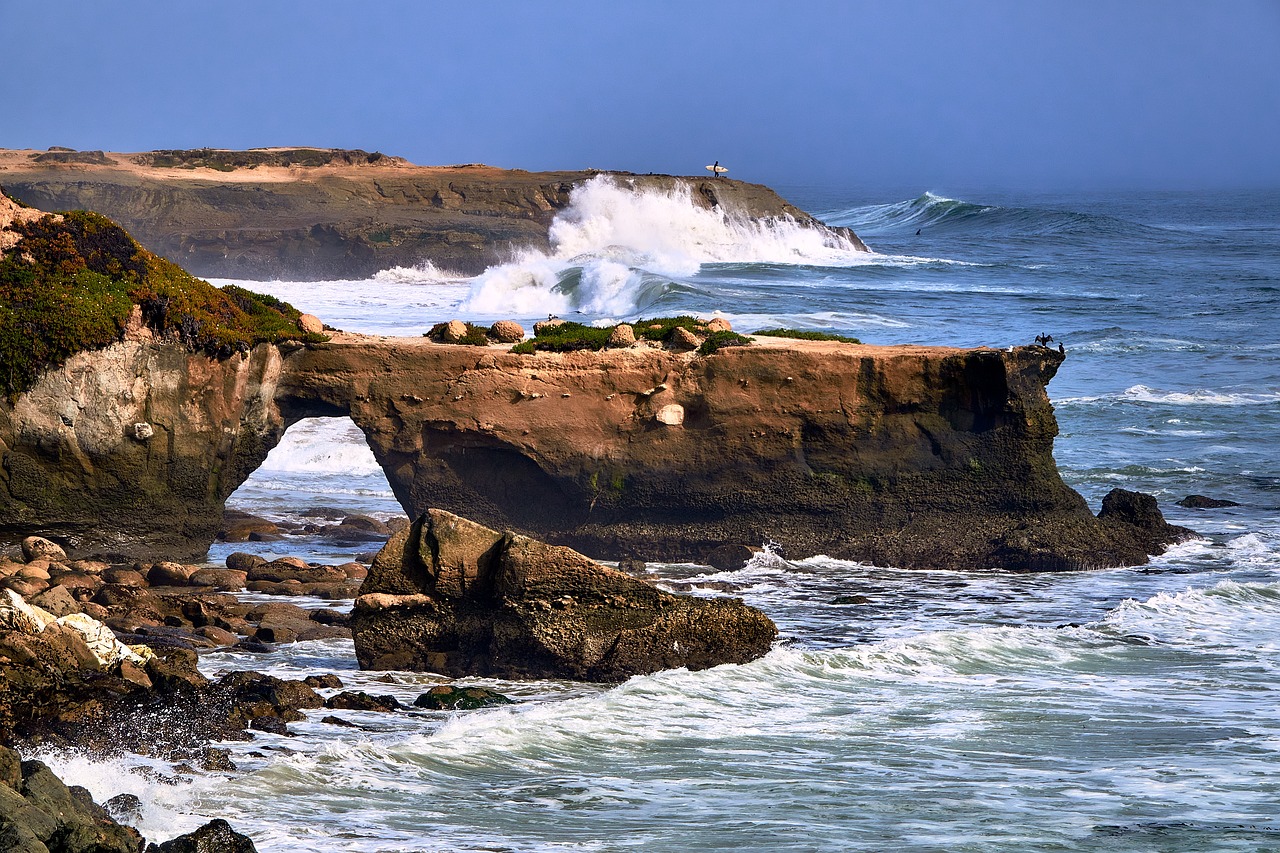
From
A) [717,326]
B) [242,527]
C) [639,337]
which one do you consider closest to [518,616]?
[639,337]

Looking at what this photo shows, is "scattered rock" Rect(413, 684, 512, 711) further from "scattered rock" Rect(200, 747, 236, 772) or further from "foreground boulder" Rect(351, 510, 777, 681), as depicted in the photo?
"scattered rock" Rect(200, 747, 236, 772)

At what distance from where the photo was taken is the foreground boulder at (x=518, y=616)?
1322cm

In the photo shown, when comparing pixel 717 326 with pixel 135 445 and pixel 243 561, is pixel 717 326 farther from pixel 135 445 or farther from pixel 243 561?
pixel 135 445

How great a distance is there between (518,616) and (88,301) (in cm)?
700

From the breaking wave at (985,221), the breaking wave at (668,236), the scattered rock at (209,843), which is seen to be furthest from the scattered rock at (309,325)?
the breaking wave at (985,221)

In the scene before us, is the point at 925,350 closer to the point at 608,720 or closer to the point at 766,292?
the point at 608,720

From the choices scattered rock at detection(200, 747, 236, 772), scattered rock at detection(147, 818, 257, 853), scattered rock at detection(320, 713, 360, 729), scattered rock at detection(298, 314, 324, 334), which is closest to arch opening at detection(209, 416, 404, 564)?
scattered rock at detection(298, 314, 324, 334)

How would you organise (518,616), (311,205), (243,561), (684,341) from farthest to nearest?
(311,205) → (684,341) → (243,561) → (518,616)

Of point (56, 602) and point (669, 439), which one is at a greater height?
point (669, 439)

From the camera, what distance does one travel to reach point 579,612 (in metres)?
13.3

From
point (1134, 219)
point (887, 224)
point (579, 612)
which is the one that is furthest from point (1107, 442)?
point (1134, 219)

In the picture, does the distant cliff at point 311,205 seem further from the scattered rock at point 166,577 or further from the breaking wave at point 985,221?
the scattered rock at point 166,577

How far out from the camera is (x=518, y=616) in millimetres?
13273

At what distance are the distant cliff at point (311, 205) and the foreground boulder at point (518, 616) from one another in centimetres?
5454
